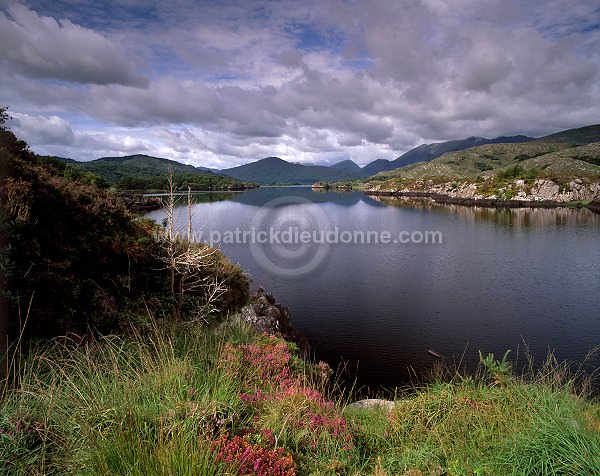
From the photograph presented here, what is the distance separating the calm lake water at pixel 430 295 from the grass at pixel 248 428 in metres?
9.54

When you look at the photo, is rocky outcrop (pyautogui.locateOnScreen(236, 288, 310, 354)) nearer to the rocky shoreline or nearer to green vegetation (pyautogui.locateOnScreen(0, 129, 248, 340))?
green vegetation (pyautogui.locateOnScreen(0, 129, 248, 340))

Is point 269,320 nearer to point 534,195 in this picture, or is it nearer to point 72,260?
point 72,260

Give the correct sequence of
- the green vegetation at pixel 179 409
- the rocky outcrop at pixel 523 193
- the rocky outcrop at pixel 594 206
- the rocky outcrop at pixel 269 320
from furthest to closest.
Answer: the rocky outcrop at pixel 523 193
the rocky outcrop at pixel 594 206
the rocky outcrop at pixel 269 320
the green vegetation at pixel 179 409

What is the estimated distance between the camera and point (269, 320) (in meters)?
17.0

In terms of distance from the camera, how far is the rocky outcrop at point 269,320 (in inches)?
632

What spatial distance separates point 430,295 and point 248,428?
24.5m

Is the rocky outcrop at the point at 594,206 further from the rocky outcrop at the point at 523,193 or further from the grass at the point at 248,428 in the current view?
the grass at the point at 248,428

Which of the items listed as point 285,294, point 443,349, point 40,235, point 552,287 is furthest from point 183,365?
point 552,287

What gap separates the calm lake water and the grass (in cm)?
954

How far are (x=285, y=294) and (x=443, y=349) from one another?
1268 centimetres

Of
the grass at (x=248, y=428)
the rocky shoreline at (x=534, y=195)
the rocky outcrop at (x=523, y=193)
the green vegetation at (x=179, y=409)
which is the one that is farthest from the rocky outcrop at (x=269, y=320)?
the rocky outcrop at (x=523, y=193)

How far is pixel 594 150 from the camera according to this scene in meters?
175

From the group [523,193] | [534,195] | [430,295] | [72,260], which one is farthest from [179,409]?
[523,193]

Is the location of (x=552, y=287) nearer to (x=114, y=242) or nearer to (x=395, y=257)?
(x=395, y=257)
